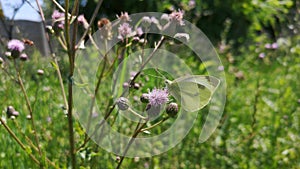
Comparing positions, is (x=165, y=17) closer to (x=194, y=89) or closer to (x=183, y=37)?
(x=183, y=37)

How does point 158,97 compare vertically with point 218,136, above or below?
above

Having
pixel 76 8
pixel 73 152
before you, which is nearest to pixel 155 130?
pixel 73 152

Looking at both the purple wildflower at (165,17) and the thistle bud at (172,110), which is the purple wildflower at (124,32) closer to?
the purple wildflower at (165,17)

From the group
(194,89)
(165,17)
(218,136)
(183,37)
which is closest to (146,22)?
(165,17)

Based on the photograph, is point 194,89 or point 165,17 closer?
point 194,89

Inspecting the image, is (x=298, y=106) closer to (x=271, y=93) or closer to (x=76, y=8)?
(x=271, y=93)

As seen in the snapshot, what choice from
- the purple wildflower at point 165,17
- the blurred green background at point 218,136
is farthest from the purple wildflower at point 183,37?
the blurred green background at point 218,136
